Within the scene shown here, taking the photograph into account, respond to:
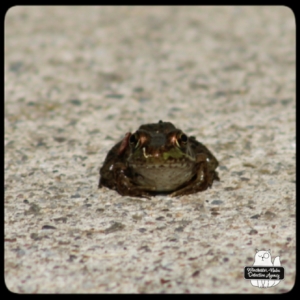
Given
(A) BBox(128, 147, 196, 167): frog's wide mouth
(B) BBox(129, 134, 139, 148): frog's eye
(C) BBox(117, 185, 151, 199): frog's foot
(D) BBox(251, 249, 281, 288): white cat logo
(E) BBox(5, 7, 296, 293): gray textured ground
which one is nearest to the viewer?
(D) BBox(251, 249, 281, 288): white cat logo

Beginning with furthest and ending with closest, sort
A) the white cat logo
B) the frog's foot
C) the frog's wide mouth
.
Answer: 1. the frog's foot
2. the frog's wide mouth
3. the white cat logo

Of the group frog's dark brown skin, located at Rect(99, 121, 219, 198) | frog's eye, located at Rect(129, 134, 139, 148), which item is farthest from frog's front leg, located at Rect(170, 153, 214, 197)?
frog's eye, located at Rect(129, 134, 139, 148)

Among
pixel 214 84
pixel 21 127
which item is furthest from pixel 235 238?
pixel 214 84

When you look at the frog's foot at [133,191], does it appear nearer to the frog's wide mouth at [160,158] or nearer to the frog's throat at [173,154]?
the frog's wide mouth at [160,158]

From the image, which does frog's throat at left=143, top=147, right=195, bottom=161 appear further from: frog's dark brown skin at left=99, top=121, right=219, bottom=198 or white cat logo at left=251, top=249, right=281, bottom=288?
white cat logo at left=251, top=249, right=281, bottom=288

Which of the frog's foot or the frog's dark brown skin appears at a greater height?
the frog's dark brown skin

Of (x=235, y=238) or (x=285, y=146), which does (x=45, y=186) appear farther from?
(x=285, y=146)

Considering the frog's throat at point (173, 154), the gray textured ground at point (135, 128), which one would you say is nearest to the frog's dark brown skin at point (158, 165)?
the frog's throat at point (173, 154)
